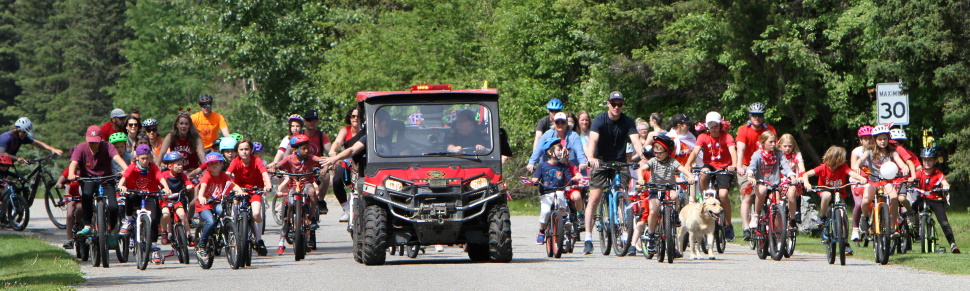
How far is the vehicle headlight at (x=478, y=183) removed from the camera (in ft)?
47.8

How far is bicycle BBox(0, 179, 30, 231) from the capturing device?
22.0 metres

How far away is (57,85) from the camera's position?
9988 centimetres

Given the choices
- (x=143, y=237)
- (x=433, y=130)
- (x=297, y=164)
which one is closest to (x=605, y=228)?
(x=433, y=130)

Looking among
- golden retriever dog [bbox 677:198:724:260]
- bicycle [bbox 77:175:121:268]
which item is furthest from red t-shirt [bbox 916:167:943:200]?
bicycle [bbox 77:175:121:268]

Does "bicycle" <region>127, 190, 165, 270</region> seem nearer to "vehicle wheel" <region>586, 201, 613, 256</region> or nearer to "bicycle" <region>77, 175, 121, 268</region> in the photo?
"bicycle" <region>77, 175, 121, 268</region>

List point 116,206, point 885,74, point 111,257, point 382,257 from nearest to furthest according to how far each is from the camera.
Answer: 1. point 382,257
2. point 116,206
3. point 111,257
4. point 885,74

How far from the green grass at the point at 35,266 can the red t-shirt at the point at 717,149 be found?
7.42 m

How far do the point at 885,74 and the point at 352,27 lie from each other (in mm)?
27103

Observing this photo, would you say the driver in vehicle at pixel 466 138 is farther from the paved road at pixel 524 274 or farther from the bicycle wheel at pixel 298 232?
the bicycle wheel at pixel 298 232

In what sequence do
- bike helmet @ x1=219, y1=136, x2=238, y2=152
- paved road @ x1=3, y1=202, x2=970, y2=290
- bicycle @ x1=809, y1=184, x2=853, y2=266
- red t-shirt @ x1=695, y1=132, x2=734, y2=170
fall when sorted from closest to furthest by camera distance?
1. paved road @ x1=3, y1=202, x2=970, y2=290
2. bicycle @ x1=809, y1=184, x2=853, y2=266
3. bike helmet @ x1=219, y1=136, x2=238, y2=152
4. red t-shirt @ x1=695, y1=132, x2=734, y2=170

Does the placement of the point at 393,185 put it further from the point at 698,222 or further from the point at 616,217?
the point at 698,222

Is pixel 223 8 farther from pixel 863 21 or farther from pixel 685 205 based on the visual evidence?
pixel 685 205

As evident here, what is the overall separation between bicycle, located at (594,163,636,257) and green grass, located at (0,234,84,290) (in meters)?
5.81

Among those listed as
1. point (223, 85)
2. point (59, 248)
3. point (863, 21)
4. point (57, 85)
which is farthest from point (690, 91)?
point (57, 85)
